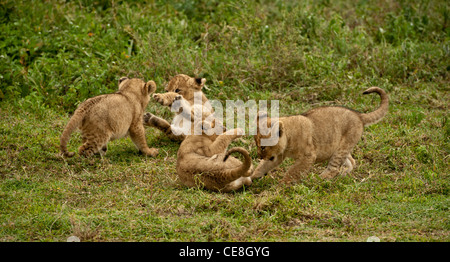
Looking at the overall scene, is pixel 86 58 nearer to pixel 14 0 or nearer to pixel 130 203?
pixel 14 0

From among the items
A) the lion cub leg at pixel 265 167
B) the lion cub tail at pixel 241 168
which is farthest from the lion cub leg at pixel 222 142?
the lion cub tail at pixel 241 168

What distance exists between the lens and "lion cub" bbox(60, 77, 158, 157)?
7471 millimetres

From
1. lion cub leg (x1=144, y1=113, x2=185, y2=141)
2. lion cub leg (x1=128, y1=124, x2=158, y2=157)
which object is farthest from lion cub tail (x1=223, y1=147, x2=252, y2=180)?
lion cub leg (x1=144, y1=113, x2=185, y2=141)

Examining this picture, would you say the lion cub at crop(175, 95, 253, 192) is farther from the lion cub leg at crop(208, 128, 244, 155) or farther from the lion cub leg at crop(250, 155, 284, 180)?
the lion cub leg at crop(250, 155, 284, 180)

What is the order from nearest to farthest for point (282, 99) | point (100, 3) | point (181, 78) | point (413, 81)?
1. point (181, 78)
2. point (282, 99)
3. point (413, 81)
4. point (100, 3)

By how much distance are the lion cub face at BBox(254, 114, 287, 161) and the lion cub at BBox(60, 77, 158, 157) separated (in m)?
1.87

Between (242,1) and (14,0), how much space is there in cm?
434

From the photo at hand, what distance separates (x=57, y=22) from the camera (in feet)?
36.6

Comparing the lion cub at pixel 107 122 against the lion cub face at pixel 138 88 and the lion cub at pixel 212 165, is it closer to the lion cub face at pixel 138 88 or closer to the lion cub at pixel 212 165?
the lion cub face at pixel 138 88

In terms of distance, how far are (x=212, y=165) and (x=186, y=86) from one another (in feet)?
8.49

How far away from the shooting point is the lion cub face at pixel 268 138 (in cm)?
677

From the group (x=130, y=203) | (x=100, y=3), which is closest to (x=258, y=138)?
(x=130, y=203)

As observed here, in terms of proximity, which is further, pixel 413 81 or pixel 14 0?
pixel 14 0

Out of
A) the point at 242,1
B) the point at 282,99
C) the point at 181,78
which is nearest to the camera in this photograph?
the point at 181,78
